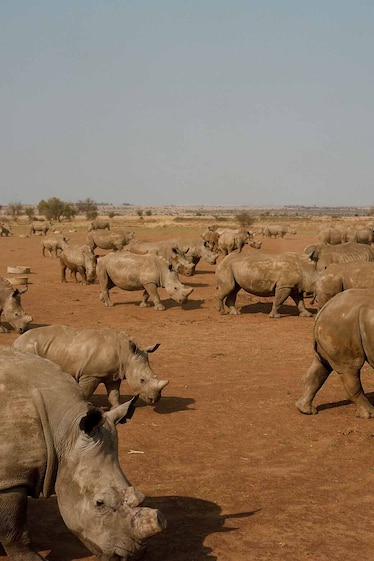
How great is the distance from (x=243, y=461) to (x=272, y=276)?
10.6 m

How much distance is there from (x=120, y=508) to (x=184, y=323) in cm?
1277

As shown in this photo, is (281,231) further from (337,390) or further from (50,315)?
(337,390)

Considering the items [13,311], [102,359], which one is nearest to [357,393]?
[102,359]

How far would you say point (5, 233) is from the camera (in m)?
53.7

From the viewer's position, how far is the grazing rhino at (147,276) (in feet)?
64.3

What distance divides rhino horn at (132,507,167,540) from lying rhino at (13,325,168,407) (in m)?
4.61

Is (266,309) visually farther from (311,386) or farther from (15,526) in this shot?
(15,526)

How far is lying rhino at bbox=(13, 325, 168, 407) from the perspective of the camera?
963cm

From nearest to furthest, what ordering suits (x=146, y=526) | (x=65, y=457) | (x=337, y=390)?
(x=146, y=526) → (x=65, y=457) → (x=337, y=390)

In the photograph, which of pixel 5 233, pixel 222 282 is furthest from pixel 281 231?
pixel 222 282

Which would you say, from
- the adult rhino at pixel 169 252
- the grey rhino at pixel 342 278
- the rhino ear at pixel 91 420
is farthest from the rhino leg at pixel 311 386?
the adult rhino at pixel 169 252

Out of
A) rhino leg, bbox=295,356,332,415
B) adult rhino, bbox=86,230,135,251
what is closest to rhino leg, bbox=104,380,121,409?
rhino leg, bbox=295,356,332,415

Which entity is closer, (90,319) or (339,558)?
(339,558)

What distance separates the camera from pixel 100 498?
4.96 m
